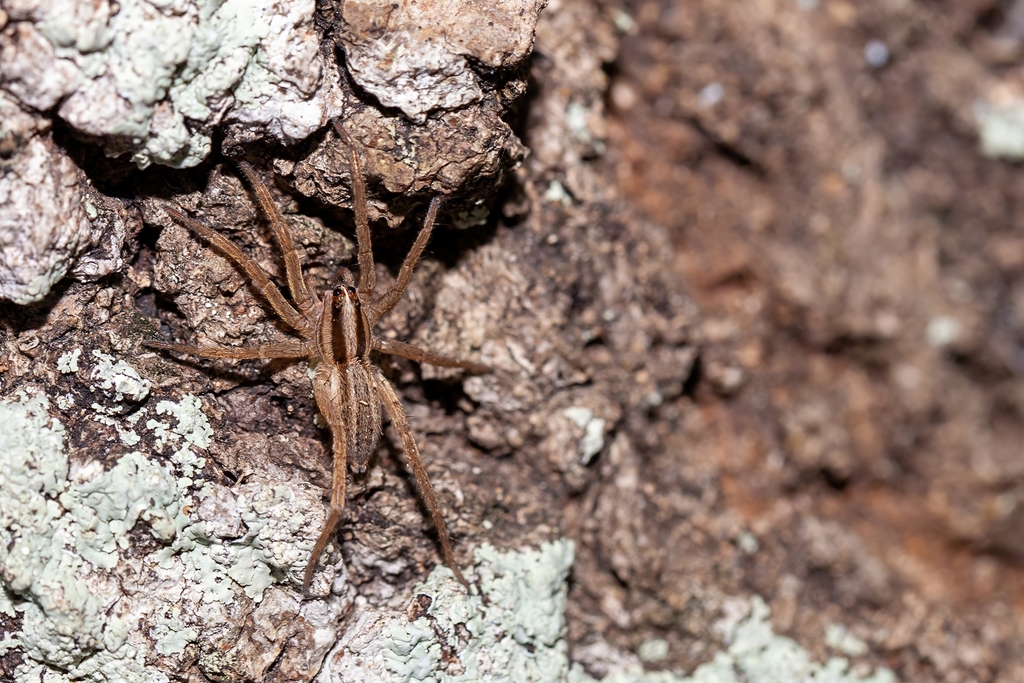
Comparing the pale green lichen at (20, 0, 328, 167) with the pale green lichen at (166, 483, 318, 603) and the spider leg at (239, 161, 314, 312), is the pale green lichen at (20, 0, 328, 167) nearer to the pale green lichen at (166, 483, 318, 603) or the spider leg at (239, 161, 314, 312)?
the spider leg at (239, 161, 314, 312)

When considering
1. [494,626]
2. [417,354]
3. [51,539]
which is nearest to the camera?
[51,539]

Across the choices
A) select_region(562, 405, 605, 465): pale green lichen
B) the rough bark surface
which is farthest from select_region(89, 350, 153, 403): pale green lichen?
select_region(562, 405, 605, 465): pale green lichen

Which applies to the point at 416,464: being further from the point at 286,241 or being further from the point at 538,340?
the point at 286,241

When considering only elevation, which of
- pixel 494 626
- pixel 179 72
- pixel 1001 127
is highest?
pixel 179 72

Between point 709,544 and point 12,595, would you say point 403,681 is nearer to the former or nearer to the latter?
point 12,595

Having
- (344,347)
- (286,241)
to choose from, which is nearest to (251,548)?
(344,347)

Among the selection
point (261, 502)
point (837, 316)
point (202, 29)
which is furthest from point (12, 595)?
point (837, 316)
